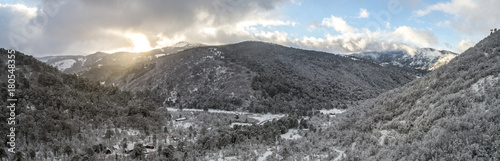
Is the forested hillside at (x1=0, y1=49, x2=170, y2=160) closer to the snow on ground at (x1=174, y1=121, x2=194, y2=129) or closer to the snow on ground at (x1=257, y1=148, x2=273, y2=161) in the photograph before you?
the snow on ground at (x1=174, y1=121, x2=194, y2=129)

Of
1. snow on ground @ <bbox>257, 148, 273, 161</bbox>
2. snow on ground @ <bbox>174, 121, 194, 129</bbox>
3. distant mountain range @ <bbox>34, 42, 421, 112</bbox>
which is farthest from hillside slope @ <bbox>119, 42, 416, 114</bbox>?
snow on ground @ <bbox>257, 148, 273, 161</bbox>

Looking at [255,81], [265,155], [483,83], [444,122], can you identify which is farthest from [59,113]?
[255,81]

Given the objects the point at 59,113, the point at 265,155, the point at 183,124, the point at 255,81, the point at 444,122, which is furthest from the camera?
the point at 255,81

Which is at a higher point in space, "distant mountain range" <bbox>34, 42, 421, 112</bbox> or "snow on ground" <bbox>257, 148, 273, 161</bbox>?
"distant mountain range" <bbox>34, 42, 421, 112</bbox>

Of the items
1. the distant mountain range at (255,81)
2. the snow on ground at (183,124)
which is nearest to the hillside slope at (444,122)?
the snow on ground at (183,124)

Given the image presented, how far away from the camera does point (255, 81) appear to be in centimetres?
7025

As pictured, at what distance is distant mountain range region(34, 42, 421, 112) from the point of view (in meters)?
62.9

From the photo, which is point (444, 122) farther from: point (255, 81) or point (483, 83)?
point (255, 81)

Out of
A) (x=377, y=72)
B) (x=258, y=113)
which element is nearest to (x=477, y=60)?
(x=258, y=113)

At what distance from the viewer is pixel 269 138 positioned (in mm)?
26891

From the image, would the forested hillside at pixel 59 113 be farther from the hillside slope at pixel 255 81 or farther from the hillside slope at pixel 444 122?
the hillside slope at pixel 255 81

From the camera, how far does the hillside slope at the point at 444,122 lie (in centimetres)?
1126

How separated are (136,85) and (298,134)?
71.9 metres

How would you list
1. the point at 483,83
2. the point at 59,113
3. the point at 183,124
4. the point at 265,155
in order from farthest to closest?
1. the point at 183,124
2. the point at 59,113
3. the point at 265,155
4. the point at 483,83
